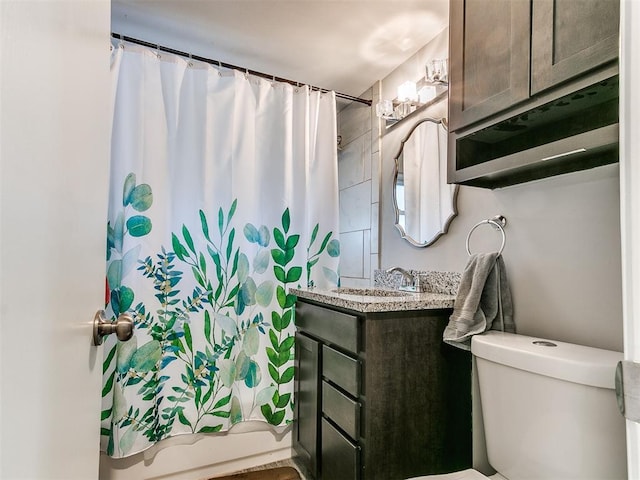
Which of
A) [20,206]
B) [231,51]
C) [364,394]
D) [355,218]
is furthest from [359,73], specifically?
[20,206]

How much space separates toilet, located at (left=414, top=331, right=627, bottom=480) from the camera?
854 millimetres

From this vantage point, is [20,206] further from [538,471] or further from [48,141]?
[538,471]

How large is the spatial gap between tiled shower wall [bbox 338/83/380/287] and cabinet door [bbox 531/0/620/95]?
4.50ft

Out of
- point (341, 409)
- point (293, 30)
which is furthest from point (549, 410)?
point (293, 30)

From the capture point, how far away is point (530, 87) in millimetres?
1031

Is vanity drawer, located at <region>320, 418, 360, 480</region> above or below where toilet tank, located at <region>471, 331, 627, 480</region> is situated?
below

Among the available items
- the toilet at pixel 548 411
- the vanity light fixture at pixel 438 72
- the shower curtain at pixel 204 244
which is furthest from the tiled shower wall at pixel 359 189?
the toilet at pixel 548 411

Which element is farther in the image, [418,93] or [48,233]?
[418,93]

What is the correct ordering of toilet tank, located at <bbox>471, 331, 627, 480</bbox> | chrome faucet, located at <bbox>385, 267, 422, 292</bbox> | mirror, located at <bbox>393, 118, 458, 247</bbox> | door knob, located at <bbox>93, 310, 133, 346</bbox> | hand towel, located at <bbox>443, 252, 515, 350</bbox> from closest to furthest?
door knob, located at <bbox>93, 310, 133, 346</bbox>
toilet tank, located at <bbox>471, 331, 627, 480</bbox>
hand towel, located at <bbox>443, 252, 515, 350</bbox>
mirror, located at <bbox>393, 118, 458, 247</bbox>
chrome faucet, located at <bbox>385, 267, 422, 292</bbox>

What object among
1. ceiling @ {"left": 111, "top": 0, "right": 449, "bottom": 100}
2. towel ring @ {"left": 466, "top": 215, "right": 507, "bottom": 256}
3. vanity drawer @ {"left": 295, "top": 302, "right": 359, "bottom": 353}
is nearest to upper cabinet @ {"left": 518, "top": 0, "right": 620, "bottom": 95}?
towel ring @ {"left": 466, "top": 215, "right": 507, "bottom": 256}

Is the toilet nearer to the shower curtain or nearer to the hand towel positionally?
the hand towel

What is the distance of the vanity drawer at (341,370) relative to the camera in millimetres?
1383

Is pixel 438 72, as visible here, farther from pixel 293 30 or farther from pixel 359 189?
pixel 359 189

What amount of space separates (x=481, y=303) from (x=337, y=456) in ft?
2.85
